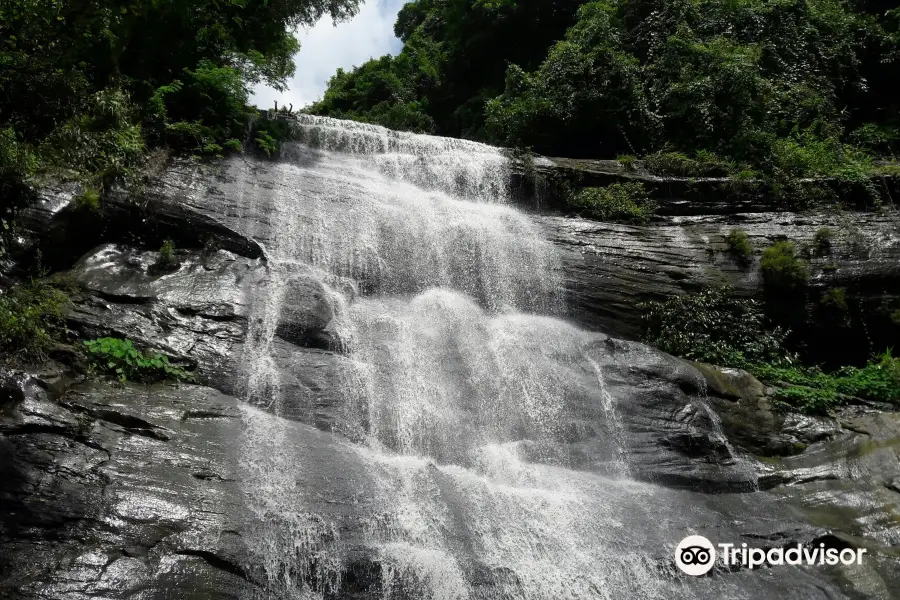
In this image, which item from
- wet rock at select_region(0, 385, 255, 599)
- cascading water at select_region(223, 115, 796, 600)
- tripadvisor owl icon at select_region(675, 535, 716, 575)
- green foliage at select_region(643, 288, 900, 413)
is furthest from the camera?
green foliage at select_region(643, 288, 900, 413)

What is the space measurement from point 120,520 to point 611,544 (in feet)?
16.3

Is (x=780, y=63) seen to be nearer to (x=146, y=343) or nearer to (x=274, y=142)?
(x=274, y=142)

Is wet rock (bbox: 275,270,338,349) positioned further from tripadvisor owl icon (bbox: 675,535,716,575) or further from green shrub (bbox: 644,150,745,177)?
green shrub (bbox: 644,150,745,177)

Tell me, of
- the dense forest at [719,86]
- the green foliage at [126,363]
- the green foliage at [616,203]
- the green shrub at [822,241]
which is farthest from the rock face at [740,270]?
the green foliage at [126,363]

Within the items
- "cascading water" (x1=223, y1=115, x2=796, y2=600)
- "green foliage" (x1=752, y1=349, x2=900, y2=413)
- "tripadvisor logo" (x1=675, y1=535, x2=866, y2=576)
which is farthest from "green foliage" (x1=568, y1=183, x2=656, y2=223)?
"tripadvisor logo" (x1=675, y1=535, x2=866, y2=576)

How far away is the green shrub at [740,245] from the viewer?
41.5ft

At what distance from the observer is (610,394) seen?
955 cm

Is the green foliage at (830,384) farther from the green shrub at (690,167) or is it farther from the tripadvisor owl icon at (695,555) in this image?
the green shrub at (690,167)

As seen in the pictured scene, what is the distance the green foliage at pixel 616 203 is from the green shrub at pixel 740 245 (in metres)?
1.74

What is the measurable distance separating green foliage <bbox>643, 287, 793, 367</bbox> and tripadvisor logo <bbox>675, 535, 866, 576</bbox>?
4217 mm

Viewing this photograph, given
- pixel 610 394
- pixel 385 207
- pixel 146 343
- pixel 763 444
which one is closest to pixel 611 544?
pixel 610 394

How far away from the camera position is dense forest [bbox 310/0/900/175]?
1623cm

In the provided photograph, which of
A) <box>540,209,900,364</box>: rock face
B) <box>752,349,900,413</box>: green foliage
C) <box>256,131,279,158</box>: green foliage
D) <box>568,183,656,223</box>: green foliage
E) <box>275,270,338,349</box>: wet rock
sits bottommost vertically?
<box>752,349,900,413</box>: green foliage

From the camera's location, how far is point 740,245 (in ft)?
41.7
